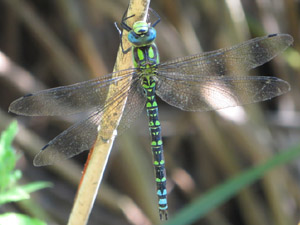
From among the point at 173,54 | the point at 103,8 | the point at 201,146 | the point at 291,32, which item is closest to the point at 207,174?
the point at 201,146

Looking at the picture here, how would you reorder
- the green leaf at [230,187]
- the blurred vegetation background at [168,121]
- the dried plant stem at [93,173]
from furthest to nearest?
the blurred vegetation background at [168,121], the green leaf at [230,187], the dried plant stem at [93,173]

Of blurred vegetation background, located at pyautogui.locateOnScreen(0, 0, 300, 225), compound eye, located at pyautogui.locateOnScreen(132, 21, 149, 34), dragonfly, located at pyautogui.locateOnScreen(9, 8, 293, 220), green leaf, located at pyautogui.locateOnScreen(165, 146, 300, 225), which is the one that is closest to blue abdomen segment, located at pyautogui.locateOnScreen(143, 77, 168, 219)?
dragonfly, located at pyautogui.locateOnScreen(9, 8, 293, 220)

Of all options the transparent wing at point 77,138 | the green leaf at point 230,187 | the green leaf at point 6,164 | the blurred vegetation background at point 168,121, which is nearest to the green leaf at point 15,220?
the green leaf at point 6,164

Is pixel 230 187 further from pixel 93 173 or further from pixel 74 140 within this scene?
pixel 93 173

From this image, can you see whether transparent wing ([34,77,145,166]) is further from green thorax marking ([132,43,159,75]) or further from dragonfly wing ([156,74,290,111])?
dragonfly wing ([156,74,290,111])

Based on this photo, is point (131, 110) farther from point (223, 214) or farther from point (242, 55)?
point (223, 214)

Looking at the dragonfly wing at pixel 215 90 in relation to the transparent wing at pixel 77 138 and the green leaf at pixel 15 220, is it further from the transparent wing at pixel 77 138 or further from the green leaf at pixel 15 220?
the green leaf at pixel 15 220
